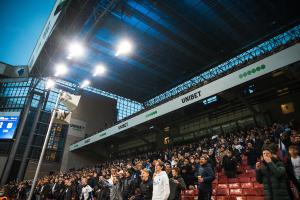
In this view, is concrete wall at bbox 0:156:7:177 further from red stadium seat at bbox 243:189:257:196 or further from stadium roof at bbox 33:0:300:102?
red stadium seat at bbox 243:189:257:196

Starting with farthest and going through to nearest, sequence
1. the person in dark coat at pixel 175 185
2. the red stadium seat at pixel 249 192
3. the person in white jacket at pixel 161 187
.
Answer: the red stadium seat at pixel 249 192 → the person in dark coat at pixel 175 185 → the person in white jacket at pixel 161 187

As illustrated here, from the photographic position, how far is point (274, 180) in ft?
11.8

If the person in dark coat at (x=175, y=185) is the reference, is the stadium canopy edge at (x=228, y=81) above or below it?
above

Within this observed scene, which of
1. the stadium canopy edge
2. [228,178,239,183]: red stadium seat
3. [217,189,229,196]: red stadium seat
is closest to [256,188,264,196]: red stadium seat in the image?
[217,189,229,196]: red stadium seat

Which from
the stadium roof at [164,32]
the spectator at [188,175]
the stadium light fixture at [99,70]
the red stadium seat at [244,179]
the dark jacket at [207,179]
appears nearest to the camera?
the dark jacket at [207,179]

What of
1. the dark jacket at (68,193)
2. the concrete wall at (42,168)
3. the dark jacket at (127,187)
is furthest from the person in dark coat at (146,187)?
the concrete wall at (42,168)

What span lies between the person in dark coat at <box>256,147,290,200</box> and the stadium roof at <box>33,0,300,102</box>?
12445 millimetres

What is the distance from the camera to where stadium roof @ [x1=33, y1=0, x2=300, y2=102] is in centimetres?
1502

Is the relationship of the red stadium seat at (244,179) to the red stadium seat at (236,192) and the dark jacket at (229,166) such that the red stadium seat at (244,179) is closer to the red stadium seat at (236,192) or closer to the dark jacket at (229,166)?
the dark jacket at (229,166)

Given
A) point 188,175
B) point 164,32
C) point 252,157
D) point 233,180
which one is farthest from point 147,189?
point 164,32

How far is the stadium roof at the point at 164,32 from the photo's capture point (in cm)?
1502

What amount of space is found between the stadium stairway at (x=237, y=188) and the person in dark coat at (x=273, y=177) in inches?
101

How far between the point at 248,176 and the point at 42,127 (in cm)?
2343

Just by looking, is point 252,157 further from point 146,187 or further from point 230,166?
point 146,187
